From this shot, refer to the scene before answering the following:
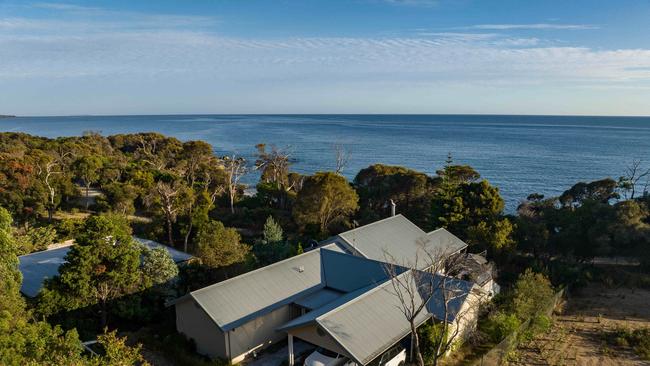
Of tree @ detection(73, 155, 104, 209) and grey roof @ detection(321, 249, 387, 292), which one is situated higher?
tree @ detection(73, 155, 104, 209)

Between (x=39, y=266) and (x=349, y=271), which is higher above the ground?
(x=349, y=271)

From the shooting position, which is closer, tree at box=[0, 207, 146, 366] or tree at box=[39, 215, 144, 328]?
tree at box=[0, 207, 146, 366]

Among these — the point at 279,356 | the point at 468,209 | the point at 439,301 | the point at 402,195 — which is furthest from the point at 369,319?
the point at 402,195

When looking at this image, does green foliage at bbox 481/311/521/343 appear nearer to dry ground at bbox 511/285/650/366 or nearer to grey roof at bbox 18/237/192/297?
dry ground at bbox 511/285/650/366

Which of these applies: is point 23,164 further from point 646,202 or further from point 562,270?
point 646,202

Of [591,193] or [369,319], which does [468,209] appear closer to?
[369,319]

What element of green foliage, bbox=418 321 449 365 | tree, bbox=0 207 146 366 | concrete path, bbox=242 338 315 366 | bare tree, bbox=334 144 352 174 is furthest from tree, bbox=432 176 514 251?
tree, bbox=0 207 146 366
